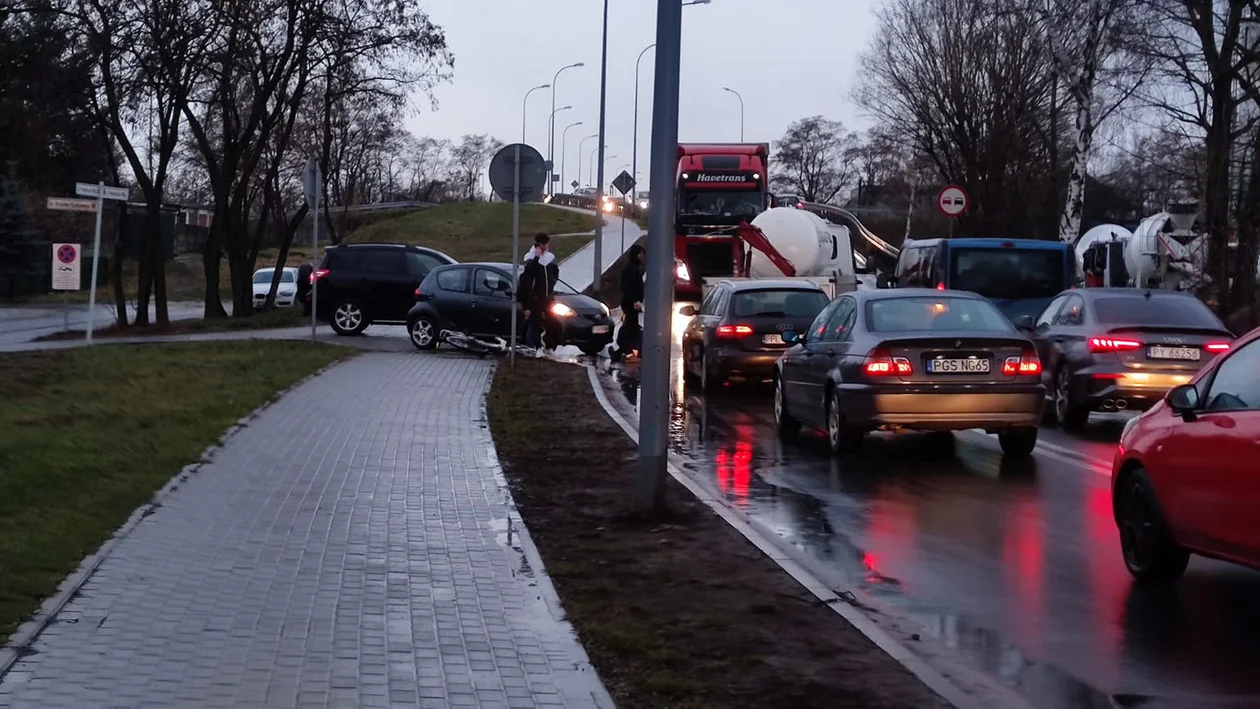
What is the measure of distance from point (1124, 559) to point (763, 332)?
10.9 metres

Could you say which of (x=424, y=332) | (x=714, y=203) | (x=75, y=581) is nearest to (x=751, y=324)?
(x=424, y=332)

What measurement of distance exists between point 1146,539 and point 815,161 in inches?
4288

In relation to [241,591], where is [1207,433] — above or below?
above

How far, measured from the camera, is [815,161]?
378 feet

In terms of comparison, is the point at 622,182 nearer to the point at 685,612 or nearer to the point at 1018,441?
the point at 1018,441

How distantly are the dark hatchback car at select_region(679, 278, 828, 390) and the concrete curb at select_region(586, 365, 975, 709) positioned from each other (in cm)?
720

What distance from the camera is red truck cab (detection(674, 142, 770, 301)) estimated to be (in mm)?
40188

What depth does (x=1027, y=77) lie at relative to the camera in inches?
1790

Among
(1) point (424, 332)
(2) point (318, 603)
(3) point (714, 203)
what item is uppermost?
(3) point (714, 203)

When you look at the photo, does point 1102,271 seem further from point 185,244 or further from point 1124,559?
point 185,244

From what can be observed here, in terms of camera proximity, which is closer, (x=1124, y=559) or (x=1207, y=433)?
(x=1207, y=433)

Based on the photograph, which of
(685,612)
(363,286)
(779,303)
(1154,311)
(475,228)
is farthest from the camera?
(475,228)

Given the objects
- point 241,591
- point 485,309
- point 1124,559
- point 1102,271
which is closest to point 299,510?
point 241,591

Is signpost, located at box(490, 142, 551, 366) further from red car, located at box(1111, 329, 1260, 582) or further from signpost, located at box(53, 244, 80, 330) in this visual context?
signpost, located at box(53, 244, 80, 330)
